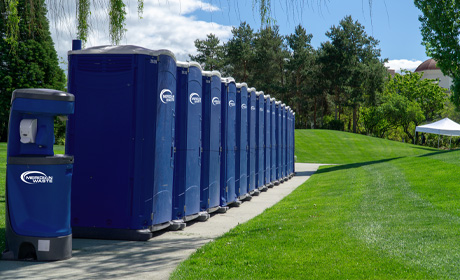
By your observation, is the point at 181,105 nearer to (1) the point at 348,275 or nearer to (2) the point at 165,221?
(2) the point at 165,221

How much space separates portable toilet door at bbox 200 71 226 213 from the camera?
945cm

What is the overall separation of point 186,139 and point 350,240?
341 centimetres

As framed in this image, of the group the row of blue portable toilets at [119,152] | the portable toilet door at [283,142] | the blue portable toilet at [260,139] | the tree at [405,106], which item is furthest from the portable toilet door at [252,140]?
the tree at [405,106]

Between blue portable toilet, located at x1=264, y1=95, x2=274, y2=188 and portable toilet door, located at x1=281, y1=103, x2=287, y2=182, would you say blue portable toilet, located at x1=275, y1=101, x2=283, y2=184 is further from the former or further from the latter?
blue portable toilet, located at x1=264, y1=95, x2=274, y2=188

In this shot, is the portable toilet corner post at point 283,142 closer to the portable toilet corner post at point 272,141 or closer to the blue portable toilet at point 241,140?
the portable toilet corner post at point 272,141

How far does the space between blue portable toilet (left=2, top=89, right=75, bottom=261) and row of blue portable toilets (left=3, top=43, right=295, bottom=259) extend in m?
0.01

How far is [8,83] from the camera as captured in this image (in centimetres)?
3875

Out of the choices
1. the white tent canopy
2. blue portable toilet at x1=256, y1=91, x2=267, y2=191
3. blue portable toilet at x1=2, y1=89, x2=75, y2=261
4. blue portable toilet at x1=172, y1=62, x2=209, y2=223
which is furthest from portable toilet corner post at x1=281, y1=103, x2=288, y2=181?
the white tent canopy

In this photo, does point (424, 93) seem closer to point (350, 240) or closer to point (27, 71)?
point (27, 71)

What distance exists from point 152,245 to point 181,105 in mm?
2671

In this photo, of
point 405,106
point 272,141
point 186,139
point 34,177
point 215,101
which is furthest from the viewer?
point 405,106

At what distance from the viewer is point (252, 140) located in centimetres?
1324

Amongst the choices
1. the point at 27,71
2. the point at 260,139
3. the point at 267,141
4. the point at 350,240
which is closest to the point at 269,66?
the point at 27,71

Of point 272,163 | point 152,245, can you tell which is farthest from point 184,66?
point 272,163
